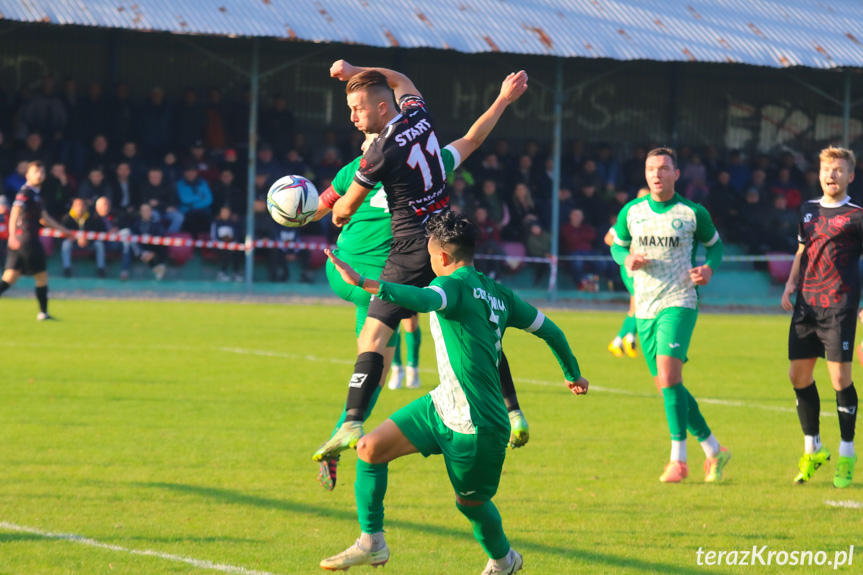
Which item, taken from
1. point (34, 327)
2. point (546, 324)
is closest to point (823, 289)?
point (546, 324)

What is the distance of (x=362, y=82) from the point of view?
6500 mm

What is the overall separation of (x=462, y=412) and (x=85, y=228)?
17445 mm

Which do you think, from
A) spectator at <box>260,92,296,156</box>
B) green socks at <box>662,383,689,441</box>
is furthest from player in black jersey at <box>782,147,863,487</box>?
spectator at <box>260,92,296,156</box>

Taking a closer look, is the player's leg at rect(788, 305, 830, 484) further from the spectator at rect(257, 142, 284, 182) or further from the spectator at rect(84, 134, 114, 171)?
the spectator at rect(84, 134, 114, 171)

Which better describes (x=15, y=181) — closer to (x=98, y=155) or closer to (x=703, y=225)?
(x=98, y=155)

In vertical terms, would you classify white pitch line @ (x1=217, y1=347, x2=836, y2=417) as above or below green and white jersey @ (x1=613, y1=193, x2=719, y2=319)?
below

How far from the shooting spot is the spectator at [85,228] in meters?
20.3

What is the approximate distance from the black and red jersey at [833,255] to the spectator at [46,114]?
1723 cm

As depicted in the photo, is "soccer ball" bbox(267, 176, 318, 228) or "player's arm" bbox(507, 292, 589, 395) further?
"soccer ball" bbox(267, 176, 318, 228)

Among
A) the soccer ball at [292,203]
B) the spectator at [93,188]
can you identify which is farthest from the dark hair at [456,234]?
the spectator at [93,188]

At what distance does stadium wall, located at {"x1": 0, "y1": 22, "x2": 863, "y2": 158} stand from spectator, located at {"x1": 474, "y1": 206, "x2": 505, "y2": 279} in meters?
3.32

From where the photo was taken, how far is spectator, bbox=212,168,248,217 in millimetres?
22328

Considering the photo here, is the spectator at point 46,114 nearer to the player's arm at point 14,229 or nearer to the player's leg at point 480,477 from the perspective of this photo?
the player's arm at point 14,229

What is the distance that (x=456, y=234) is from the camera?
186 inches
